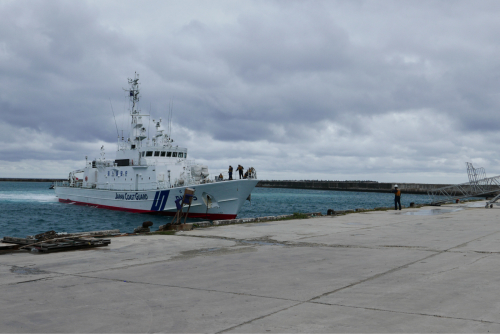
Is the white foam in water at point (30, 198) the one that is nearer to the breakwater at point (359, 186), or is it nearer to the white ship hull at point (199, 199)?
the white ship hull at point (199, 199)

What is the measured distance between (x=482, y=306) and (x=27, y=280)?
22.4ft

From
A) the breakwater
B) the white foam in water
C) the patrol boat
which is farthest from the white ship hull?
the breakwater

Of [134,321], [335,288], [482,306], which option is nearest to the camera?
[134,321]

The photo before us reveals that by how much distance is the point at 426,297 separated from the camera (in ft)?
18.6

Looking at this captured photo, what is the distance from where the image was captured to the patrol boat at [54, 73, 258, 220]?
30.0 metres

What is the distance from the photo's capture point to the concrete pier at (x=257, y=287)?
4723 mm

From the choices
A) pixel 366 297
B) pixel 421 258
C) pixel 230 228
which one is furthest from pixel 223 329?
pixel 230 228

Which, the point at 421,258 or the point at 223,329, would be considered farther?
the point at 421,258

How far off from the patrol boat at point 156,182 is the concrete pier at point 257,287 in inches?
727

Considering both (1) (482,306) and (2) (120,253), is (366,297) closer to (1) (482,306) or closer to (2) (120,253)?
(1) (482,306)

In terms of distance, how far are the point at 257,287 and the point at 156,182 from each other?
2735 centimetres

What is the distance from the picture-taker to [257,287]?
21.0ft

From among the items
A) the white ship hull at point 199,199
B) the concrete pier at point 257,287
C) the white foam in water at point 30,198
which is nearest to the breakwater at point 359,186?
the white foam in water at point 30,198

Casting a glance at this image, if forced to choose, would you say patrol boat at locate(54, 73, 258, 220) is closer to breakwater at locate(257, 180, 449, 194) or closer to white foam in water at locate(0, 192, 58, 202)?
white foam in water at locate(0, 192, 58, 202)
